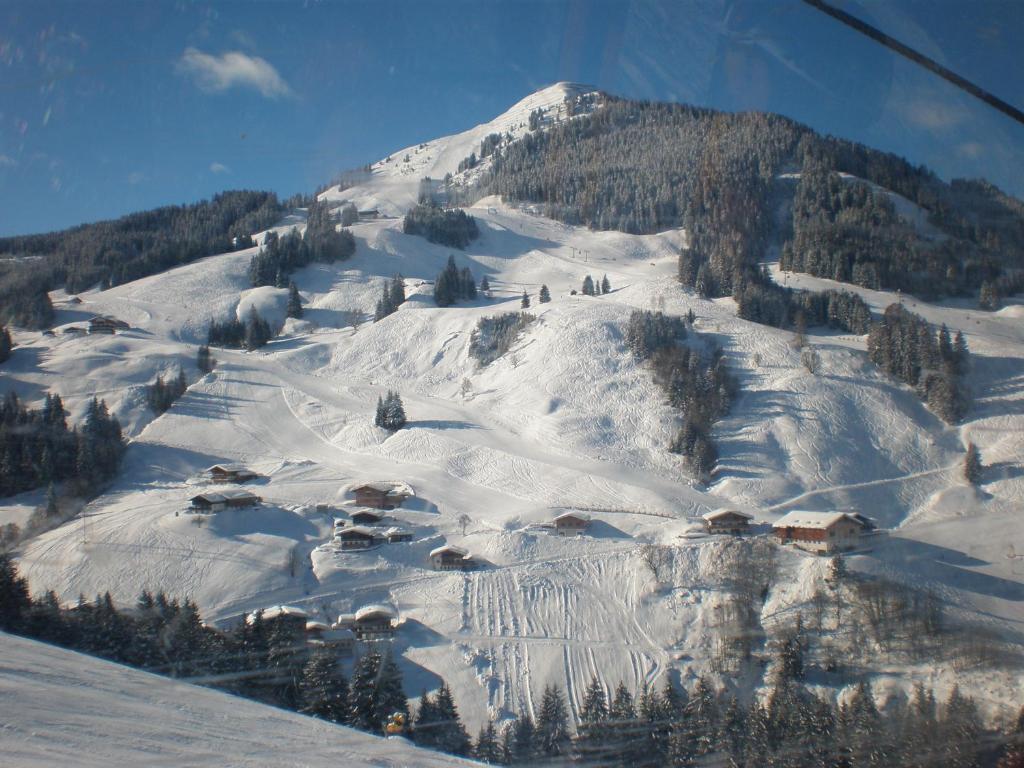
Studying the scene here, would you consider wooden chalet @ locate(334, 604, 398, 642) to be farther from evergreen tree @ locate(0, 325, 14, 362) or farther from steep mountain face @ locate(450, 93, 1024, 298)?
evergreen tree @ locate(0, 325, 14, 362)

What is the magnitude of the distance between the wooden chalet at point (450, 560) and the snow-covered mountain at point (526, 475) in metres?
0.62

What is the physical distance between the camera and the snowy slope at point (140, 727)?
3.52 m

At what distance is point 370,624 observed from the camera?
17750 mm

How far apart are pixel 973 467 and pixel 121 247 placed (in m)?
66.6

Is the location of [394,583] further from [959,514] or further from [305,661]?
[959,514]

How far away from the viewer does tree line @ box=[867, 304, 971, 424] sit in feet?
108

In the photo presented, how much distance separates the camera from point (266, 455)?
32.7 m

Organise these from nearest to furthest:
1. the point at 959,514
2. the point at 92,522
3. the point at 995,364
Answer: the point at 92,522 < the point at 959,514 < the point at 995,364

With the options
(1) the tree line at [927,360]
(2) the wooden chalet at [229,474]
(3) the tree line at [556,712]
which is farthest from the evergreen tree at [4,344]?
(1) the tree line at [927,360]

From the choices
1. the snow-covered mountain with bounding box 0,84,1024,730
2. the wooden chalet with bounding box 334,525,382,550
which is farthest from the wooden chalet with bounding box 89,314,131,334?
the wooden chalet with bounding box 334,525,382,550

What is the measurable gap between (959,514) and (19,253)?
7274 cm

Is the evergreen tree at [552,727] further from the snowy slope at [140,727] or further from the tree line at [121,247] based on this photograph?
the tree line at [121,247]

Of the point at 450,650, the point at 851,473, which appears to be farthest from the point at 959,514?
the point at 450,650

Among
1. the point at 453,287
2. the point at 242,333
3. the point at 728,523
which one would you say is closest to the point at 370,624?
the point at 728,523
